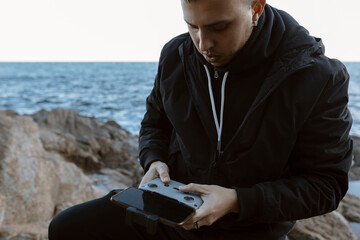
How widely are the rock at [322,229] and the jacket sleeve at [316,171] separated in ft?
5.38

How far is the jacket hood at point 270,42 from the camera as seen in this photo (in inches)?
61.9

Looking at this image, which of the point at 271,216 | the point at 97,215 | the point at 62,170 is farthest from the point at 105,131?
the point at 271,216

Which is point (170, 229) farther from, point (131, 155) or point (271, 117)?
point (131, 155)

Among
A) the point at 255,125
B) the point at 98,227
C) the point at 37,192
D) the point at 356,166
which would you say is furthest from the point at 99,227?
the point at 356,166

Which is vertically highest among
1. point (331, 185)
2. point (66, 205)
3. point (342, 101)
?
point (342, 101)

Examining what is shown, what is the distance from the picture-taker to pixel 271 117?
154cm

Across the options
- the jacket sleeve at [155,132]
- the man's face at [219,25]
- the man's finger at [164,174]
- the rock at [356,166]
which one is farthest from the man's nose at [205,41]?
the rock at [356,166]

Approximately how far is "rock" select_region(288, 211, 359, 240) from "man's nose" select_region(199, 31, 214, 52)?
213cm

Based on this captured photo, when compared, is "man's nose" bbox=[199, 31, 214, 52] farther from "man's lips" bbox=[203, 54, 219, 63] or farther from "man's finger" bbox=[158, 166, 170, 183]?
"man's finger" bbox=[158, 166, 170, 183]

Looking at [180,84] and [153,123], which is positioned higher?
[180,84]

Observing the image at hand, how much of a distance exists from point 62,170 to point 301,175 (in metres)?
2.69

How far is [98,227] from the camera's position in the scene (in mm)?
1827

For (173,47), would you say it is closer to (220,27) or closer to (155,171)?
(220,27)

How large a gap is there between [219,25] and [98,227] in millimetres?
1131
